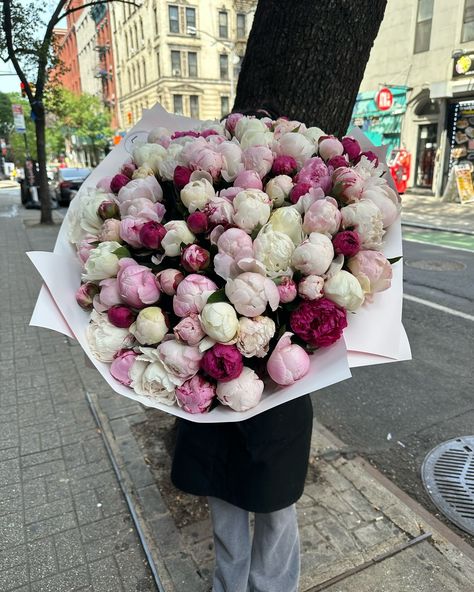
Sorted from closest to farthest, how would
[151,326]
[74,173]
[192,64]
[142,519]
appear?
[151,326], [142,519], [74,173], [192,64]

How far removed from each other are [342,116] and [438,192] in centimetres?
1748

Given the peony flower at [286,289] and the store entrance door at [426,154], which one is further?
the store entrance door at [426,154]

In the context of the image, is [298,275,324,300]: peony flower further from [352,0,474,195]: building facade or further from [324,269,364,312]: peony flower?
[352,0,474,195]: building facade

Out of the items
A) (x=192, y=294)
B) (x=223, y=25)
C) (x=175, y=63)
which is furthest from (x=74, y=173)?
(x=223, y=25)

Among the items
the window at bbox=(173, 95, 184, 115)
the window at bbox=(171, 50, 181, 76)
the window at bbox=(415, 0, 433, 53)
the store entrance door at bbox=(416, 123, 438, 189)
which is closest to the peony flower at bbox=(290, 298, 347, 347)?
the store entrance door at bbox=(416, 123, 438, 189)

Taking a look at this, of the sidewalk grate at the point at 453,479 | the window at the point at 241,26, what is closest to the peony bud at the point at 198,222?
the sidewalk grate at the point at 453,479

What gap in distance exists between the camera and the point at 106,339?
4.42 ft

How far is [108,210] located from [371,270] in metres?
0.84

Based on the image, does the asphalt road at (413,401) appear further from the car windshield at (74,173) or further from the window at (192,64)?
the window at (192,64)

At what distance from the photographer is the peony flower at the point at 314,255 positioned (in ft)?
4.03

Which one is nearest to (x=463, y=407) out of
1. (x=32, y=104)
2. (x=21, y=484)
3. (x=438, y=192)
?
(x=21, y=484)

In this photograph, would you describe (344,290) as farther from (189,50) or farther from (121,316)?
(189,50)

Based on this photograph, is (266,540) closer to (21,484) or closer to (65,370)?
(21,484)

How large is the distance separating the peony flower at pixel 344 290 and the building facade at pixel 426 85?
17986 millimetres
